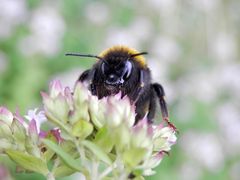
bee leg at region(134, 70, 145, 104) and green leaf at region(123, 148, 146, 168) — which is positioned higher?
bee leg at region(134, 70, 145, 104)

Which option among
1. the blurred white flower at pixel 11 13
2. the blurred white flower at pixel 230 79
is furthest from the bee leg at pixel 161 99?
the blurred white flower at pixel 230 79

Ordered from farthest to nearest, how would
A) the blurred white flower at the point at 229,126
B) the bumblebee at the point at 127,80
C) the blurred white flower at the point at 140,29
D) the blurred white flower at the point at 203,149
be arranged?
1. the blurred white flower at the point at 140,29
2. the blurred white flower at the point at 229,126
3. the blurred white flower at the point at 203,149
4. the bumblebee at the point at 127,80

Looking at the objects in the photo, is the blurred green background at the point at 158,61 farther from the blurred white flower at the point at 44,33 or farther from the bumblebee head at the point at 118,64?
the bumblebee head at the point at 118,64

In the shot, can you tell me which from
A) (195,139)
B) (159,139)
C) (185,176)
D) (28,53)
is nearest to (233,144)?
(195,139)

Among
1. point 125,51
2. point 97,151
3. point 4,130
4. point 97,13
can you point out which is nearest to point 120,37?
point 97,13

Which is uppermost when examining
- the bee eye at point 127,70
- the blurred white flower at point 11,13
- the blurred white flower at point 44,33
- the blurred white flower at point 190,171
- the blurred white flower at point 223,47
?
the bee eye at point 127,70

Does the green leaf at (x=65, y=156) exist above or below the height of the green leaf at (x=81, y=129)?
below

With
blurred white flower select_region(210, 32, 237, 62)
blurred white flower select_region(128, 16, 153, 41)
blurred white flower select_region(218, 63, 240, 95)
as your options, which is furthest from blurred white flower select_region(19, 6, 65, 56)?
blurred white flower select_region(210, 32, 237, 62)

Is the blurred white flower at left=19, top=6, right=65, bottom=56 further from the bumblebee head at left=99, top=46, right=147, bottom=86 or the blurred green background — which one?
the bumblebee head at left=99, top=46, right=147, bottom=86
